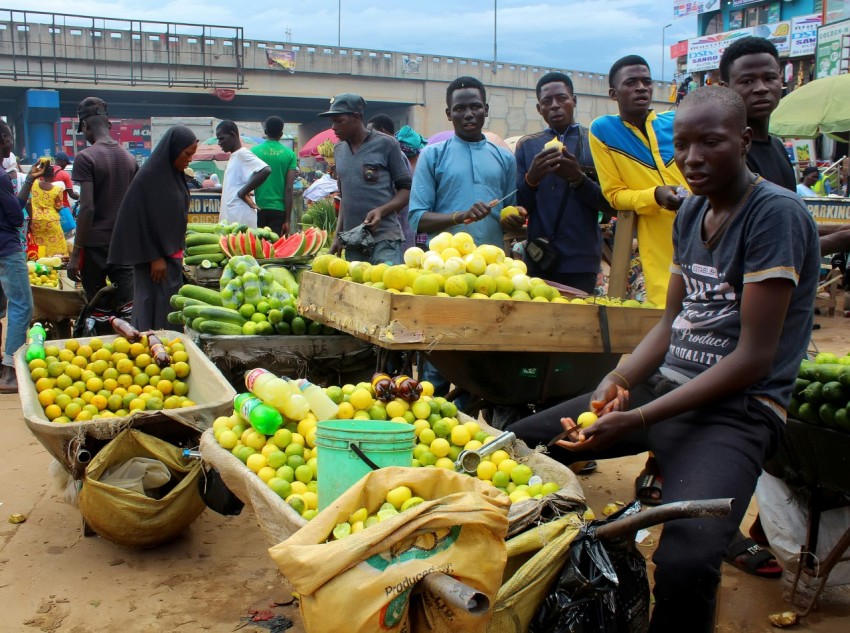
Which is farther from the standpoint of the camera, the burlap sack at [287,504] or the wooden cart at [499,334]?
the wooden cart at [499,334]

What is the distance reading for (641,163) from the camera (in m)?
4.35

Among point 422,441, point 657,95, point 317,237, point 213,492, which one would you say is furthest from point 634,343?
point 657,95

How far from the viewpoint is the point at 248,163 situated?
8.73 metres

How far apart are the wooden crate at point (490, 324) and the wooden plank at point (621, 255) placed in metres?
0.61

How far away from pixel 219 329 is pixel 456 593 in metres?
3.65

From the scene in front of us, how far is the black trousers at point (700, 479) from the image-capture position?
7.38ft

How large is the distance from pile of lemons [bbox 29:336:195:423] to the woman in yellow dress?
773 cm

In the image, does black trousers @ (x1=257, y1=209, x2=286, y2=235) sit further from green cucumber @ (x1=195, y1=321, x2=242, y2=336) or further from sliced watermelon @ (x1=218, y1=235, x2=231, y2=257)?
green cucumber @ (x1=195, y1=321, x2=242, y2=336)

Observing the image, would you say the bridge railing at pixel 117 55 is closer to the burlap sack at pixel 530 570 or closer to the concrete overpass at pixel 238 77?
the concrete overpass at pixel 238 77

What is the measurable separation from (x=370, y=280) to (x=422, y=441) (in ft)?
4.29

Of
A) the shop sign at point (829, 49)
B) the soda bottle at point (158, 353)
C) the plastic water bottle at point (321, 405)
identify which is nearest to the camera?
the plastic water bottle at point (321, 405)

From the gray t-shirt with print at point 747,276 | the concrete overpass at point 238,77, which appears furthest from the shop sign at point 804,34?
the gray t-shirt with print at point 747,276

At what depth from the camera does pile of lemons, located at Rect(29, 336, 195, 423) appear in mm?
4402

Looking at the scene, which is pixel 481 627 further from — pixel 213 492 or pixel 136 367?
pixel 136 367
